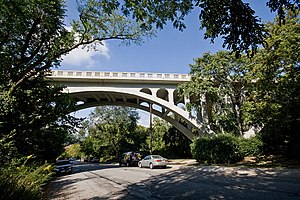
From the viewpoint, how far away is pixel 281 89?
1348 centimetres

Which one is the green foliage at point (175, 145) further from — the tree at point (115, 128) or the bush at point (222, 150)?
the bush at point (222, 150)

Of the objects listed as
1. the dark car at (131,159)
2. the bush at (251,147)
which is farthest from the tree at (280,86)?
the dark car at (131,159)

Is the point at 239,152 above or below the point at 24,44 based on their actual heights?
below

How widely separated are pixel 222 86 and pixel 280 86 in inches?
267

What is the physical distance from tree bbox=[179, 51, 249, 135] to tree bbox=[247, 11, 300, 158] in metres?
3.15

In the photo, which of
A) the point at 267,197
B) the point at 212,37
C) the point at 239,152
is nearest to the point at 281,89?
the point at 239,152

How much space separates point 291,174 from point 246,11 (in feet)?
32.4

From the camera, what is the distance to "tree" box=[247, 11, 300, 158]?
13.2 meters

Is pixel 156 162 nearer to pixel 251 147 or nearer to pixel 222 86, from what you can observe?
pixel 251 147

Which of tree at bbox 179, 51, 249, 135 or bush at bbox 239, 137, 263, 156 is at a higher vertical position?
tree at bbox 179, 51, 249, 135

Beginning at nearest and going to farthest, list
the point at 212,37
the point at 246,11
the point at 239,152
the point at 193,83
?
the point at 246,11, the point at 212,37, the point at 239,152, the point at 193,83

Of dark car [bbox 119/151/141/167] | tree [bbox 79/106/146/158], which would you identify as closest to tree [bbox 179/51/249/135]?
dark car [bbox 119/151/141/167]

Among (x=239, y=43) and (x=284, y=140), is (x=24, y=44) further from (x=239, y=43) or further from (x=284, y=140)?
(x=284, y=140)

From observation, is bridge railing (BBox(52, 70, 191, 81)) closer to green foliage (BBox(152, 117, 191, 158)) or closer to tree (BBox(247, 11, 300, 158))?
tree (BBox(247, 11, 300, 158))
